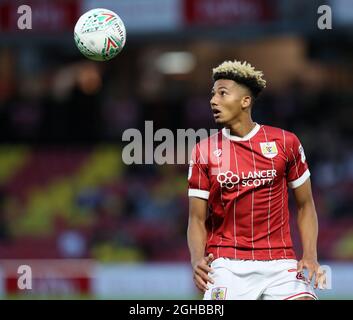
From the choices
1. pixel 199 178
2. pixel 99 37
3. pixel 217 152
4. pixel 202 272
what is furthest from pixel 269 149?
pixel 99 37

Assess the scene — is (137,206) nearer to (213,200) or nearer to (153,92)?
(153,92)

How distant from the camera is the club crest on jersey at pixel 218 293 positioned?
7.02m

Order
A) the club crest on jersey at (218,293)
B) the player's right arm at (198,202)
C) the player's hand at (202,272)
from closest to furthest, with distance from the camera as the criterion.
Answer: the player's hand at (202,272) → the club crest on jersey at (218,293) → the player's right arm at (198,202)

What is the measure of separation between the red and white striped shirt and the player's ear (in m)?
0.27

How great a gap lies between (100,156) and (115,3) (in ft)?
16.5

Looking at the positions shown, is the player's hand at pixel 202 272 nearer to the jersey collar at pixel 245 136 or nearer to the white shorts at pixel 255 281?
the white shorts at pixel 255 281

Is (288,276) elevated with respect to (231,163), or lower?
lower

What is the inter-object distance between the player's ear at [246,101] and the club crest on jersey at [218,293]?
132cm

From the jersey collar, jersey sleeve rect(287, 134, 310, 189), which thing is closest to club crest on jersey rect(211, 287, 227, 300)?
jersey sleeve rect(287, 134, 310, 189)

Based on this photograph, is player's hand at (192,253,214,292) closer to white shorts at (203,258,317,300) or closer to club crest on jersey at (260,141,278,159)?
white shorts at (203,258,317,300)

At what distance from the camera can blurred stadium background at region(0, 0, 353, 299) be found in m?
17.5

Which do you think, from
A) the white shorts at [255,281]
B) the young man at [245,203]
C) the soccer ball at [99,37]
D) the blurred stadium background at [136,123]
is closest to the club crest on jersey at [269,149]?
the young man at [245,203]

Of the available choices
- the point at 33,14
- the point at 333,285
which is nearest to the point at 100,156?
the point at 33,14

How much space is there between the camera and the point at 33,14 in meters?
18.7
